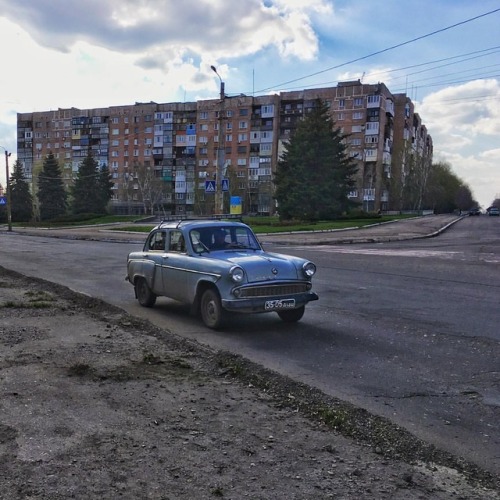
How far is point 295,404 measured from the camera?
436cm

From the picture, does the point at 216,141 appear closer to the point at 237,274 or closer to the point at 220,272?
the point at 220,272

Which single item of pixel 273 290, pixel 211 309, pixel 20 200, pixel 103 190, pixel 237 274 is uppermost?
pixel 103 190

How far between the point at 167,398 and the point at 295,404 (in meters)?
1.11

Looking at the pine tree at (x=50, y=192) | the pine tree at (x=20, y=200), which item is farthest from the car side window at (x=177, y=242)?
the pine tree at (x=20, y=200)

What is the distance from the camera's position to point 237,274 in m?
7.02

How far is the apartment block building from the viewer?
87.4 metres

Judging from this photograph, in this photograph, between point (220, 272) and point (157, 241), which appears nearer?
point (220, 272)

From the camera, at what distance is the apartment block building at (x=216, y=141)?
87.4m

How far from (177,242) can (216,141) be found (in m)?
94.2

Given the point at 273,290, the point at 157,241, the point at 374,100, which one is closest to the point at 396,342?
the point at 273,290

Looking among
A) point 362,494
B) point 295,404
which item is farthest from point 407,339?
point 362,494

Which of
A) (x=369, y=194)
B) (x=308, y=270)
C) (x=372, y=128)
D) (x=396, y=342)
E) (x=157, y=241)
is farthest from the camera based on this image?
(x=369, y=194)

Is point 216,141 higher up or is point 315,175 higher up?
point 216,141

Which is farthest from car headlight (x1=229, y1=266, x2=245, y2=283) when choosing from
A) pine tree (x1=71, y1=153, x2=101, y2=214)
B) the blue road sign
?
pine tree (x1=71, y1=153, x2=101, y2=214)
